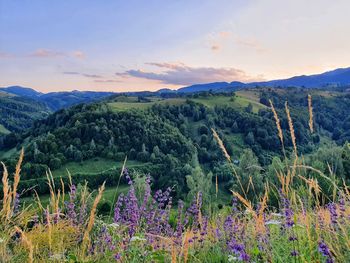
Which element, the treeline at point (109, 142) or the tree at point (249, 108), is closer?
the treeline at point (109, 142)

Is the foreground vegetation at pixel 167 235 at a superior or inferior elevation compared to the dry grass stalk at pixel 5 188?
inferior

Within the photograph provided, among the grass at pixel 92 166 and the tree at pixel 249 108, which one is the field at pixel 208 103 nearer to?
the tree at pixel 249 108

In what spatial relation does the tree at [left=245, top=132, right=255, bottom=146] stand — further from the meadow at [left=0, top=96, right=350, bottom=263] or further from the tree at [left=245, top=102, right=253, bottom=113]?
the meadow at [left=0, top=96, right=350, bottom=263]

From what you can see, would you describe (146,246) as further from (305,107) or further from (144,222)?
(305,107)

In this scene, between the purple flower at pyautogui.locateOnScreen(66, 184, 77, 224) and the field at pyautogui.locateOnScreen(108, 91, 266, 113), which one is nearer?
the purple flower at pyautogui.locateOnScreen(66, 184, 77, 224)

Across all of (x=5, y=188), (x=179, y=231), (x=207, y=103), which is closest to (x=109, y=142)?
(x=207, y=103)

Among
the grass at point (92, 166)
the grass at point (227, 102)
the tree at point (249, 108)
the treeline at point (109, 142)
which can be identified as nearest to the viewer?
the grass at point (92, 166)

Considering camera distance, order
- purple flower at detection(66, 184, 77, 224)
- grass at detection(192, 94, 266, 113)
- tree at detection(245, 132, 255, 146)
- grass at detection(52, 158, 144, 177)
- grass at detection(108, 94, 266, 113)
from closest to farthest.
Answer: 1. purple flower at detection(66, 184, 77, 224)
2. grass at detection(52, 158, 144, 177)
3. tree at detection(245, 132, 255, 146)
4. grass at detection(108, 94, 266, 113)
5. grass at detection(192, 94, 266, 113)

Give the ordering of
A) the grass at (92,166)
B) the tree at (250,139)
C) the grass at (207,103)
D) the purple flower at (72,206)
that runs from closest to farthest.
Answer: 1. the purple flower at (72,206)
2. the grass at (92,166)
3. the tree at (250,139)
4. the grass at (207,103)

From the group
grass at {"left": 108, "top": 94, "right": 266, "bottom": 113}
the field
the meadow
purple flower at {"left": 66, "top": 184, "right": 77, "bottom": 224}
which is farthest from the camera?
the field

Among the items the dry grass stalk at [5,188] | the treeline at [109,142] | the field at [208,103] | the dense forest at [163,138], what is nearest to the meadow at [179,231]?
the dry grass stalk at [5,188]

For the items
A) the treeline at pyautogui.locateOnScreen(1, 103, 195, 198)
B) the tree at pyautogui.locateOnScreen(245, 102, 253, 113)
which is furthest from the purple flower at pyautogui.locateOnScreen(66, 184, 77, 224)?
the tree at pyautogui.locateOnScreen(245, 102, 253, 113)

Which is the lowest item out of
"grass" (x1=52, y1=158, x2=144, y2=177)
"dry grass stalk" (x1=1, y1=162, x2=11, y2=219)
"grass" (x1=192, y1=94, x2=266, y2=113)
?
"grass" (x1=52, y1=158, x2=144, y2=177)

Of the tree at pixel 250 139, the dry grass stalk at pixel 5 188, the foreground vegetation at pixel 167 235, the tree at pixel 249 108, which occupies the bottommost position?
the tree at pixel 250 139
